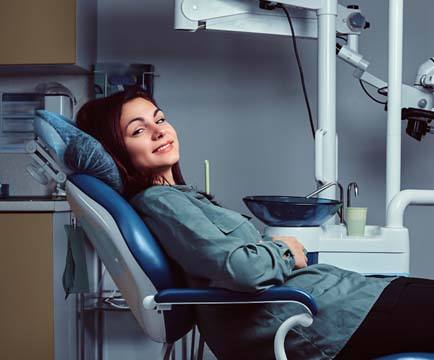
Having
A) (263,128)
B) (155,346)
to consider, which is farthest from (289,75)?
(155,346)

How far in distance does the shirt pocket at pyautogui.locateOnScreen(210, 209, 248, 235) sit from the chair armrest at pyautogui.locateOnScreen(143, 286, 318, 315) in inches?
6.9

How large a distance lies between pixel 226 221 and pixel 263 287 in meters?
0.21

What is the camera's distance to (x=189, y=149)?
3.27m

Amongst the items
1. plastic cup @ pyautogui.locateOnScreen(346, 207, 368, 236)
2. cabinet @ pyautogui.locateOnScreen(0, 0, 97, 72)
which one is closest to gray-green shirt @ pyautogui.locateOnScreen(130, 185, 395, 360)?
plastic cup @ pyautogui.locateOnScreen(346, 207, 368, 236)

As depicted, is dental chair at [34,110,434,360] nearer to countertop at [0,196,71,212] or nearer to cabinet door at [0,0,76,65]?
countertop at [0,196,71,212]

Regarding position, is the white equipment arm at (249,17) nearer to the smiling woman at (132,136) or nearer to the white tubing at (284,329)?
the smiling woman at (132,136)

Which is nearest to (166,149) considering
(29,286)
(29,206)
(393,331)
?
(393,331)

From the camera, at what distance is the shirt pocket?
5.30 ft

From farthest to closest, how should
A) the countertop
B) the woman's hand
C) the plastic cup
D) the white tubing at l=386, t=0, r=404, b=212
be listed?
the countertop, the white tubing at l=386, t=0, r=404, b=212, the plastic cup, the woman's hand

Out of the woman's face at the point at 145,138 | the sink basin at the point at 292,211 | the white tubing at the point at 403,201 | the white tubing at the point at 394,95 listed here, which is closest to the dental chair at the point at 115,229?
the woman's face at the point at 145,138

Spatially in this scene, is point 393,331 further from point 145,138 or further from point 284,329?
point 145,138

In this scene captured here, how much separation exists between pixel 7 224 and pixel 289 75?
1383 mm

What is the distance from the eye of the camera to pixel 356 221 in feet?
7.65

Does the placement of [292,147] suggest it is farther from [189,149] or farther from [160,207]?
[160,207]
